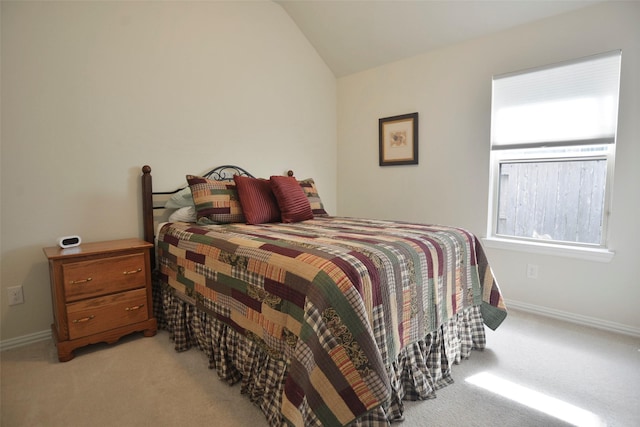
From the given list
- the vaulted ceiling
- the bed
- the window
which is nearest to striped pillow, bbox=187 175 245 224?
the bed

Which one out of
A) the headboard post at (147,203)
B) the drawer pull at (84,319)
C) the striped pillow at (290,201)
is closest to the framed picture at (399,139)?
the striped pillow at (290,201)

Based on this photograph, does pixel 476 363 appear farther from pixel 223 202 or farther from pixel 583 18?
pixel 583 18

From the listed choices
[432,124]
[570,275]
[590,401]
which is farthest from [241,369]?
[432,124]

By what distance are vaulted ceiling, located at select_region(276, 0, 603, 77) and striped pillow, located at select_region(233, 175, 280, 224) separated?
190 cm

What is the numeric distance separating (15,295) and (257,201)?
169 cm

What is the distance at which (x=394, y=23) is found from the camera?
10.4ft

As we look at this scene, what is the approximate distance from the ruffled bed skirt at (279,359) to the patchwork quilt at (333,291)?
0.06 meters

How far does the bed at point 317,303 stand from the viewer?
1.22m

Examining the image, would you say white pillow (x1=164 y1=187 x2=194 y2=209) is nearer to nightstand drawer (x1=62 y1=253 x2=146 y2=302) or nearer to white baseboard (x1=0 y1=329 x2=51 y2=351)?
nightstand drawer (x1=62 y1=253 x2=146 y2=302)

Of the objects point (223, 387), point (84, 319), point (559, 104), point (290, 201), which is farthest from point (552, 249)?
point (84, 319)

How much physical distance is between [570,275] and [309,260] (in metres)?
2.30

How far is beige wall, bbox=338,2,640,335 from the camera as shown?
2326 millimetres

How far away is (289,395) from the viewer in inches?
49.5

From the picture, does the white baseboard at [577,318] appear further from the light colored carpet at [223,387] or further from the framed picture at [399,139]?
the framed picture at [399,139]
